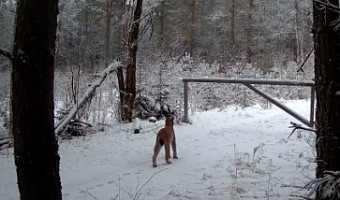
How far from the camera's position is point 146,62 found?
15.9m

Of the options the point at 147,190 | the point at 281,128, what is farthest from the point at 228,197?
the point at 281,128

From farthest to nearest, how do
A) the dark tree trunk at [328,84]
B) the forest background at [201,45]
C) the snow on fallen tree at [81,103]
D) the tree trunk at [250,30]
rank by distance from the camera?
the tree trunk at [250,30] < the forest background at [201,45] < the snow on fallen tree at [81,103] < the dark tree trunk at [328,84]

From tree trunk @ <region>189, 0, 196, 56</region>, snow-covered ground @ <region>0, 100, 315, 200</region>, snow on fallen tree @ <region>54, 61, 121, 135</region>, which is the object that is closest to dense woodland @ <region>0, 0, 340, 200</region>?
tree trunk @ <region>189, 0, 196, 56</region>

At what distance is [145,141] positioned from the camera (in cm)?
779

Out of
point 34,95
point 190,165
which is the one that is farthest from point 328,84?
point 190,165

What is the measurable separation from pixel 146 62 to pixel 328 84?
1300 centimetres

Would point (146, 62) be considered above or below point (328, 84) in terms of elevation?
above

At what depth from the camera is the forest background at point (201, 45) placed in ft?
47.4

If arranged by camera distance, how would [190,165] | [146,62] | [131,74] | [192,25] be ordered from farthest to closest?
1. [192,25]
2. [146,62]
3. [131,74]
4. [190,165]

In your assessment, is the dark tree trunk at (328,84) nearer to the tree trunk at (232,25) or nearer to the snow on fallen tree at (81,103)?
the snow on fallen tree at (81,103)

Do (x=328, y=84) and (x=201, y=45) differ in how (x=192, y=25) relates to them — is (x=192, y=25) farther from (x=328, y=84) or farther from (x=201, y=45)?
(x=328, y=84)

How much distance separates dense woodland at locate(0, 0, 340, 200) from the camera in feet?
8.82

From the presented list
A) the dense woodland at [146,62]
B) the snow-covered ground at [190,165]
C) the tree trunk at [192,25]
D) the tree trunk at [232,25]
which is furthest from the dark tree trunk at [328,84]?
the tree trunk at [192,25]

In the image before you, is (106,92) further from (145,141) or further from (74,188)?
(74,188)
